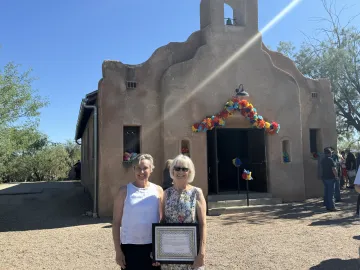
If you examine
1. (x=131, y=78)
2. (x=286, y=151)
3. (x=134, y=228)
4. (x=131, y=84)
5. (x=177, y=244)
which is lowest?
(x=177, y=244)

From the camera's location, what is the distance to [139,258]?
9.49 ft

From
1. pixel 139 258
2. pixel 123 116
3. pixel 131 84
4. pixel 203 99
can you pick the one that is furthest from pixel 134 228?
pixel 203 99

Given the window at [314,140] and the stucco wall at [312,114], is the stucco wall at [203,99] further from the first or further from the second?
the window at [314,140]

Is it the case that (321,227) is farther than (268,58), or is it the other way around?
(268,58)

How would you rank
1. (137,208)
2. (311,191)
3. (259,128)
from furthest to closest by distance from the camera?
(311,191) < (259,128) < (137,208)

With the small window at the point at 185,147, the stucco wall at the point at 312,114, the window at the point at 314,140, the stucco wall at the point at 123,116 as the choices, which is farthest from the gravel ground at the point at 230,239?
Answer: the window at the point at 314,140

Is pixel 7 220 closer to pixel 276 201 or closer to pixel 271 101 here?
pixel 276 201

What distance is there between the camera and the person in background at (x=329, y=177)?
9086mm

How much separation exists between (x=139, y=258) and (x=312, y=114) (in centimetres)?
1053

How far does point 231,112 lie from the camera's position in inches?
393

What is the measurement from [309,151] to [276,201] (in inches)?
104

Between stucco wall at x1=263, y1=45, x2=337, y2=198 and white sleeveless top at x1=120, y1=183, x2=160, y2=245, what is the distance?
9.74 meters

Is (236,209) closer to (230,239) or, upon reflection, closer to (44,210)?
(230,239)

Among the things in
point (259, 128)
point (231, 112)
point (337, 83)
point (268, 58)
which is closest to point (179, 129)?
point (231, 112)
